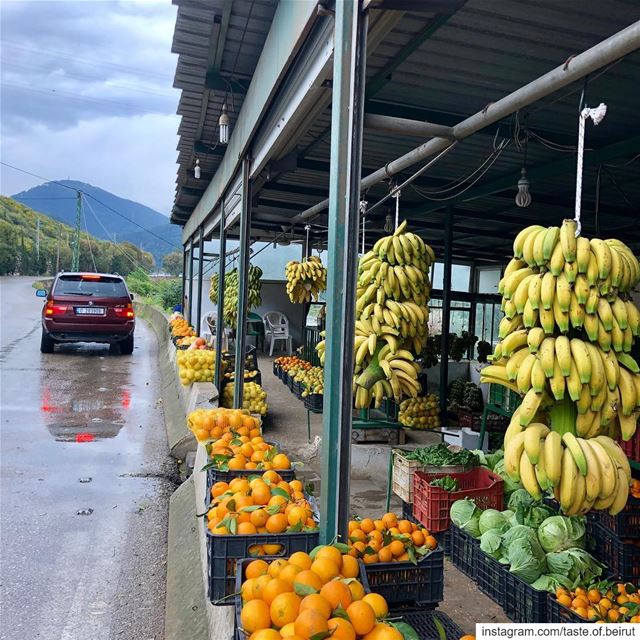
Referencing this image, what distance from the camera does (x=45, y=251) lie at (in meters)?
70.4

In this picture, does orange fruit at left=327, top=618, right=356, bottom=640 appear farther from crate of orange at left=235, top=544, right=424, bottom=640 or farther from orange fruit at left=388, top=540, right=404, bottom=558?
orange fruit at left=388, top=540, right=404, bottom=558

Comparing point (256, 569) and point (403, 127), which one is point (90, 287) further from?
point (256, 569)

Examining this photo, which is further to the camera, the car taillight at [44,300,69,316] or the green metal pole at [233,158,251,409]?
the car taillight at [44,300,69,316]

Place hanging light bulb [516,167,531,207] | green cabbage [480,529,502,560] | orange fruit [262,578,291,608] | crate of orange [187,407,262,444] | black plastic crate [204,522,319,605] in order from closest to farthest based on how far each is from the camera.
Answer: orange fruit [262,578,291,608]
black plastic crate [204,522,319,605]
green cabbage [480,529,502,560]
crate of orange [187,407,262,444]
hanging light bulb [516,167,531,207]

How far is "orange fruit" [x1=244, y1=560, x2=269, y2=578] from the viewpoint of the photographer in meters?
2.33

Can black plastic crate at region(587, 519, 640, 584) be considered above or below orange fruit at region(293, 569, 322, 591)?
below

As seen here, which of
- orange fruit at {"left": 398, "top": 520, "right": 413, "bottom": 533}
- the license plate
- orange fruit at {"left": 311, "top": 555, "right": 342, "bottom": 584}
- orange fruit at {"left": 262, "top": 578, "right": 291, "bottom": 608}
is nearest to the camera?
orange fruit at {"left": 262, "top": 578, "right": 291, "bottom": 608}

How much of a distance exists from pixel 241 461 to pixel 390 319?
146 centimetres

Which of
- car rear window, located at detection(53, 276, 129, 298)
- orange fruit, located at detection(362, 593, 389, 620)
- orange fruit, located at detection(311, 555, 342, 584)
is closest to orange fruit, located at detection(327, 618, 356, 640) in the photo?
orange fruit, located at detection(362, 593, 389, 620)

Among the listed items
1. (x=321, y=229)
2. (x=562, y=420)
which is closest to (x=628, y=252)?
(x=562, y=420)

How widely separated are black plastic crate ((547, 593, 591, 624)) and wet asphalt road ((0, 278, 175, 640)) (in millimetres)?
2372

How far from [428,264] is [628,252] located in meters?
2.19

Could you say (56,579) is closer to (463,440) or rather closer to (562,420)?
(562,420)

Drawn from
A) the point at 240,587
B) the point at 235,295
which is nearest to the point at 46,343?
the point at 235,295
